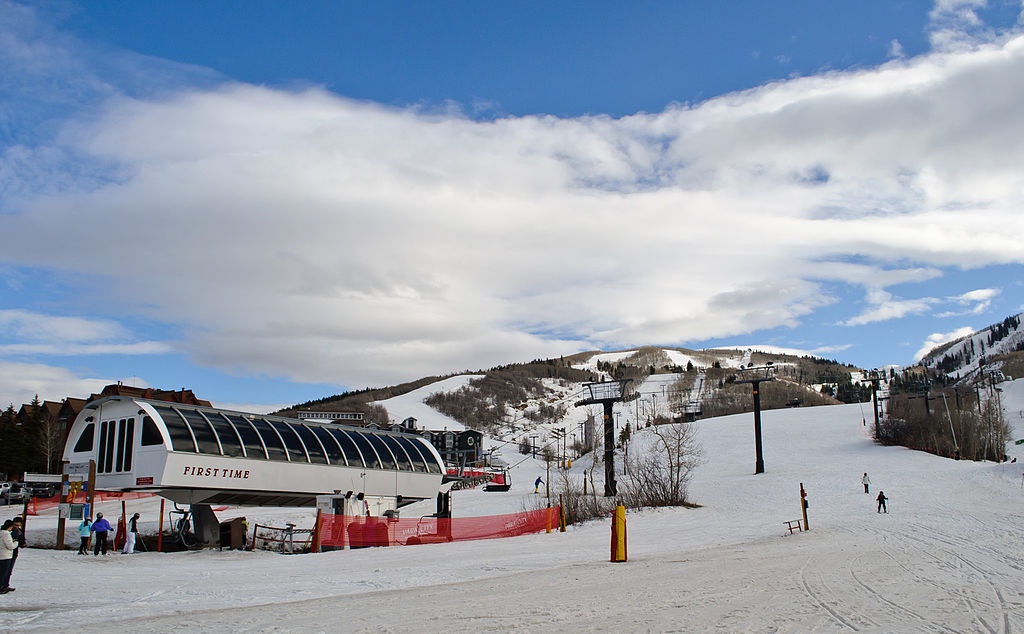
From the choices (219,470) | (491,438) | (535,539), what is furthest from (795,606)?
(491,438)

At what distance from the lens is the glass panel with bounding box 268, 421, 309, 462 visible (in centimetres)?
2947

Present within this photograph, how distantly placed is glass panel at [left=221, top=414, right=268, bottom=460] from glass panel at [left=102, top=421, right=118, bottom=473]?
3.78 meters

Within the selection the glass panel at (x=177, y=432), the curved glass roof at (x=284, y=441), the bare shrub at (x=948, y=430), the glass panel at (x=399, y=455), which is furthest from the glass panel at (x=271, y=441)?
the bare shrub at (x=948, y=430)

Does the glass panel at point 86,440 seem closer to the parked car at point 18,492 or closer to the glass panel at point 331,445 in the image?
the glass panel at point 331,445

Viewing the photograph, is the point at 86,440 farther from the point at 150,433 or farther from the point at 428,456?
the point at 428,456

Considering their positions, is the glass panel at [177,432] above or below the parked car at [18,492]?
above

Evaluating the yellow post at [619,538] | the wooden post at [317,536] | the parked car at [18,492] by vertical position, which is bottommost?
the parked car at [18,492]

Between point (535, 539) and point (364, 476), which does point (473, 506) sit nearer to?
point (364, 476)

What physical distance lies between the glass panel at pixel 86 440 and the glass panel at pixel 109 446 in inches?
42.7

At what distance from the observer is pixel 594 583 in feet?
39.8

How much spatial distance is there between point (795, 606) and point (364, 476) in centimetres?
2602

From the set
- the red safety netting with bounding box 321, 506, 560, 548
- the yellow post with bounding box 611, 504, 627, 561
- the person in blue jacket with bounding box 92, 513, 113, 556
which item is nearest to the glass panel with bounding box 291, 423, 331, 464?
the red safety netting with bounding box 321, 506, 560, 548

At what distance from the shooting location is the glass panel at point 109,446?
1040 inches

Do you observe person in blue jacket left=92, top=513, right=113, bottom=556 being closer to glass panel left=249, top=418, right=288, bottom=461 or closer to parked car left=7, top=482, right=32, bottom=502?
glass panel left=249, top=418, right=288, bottom=461
